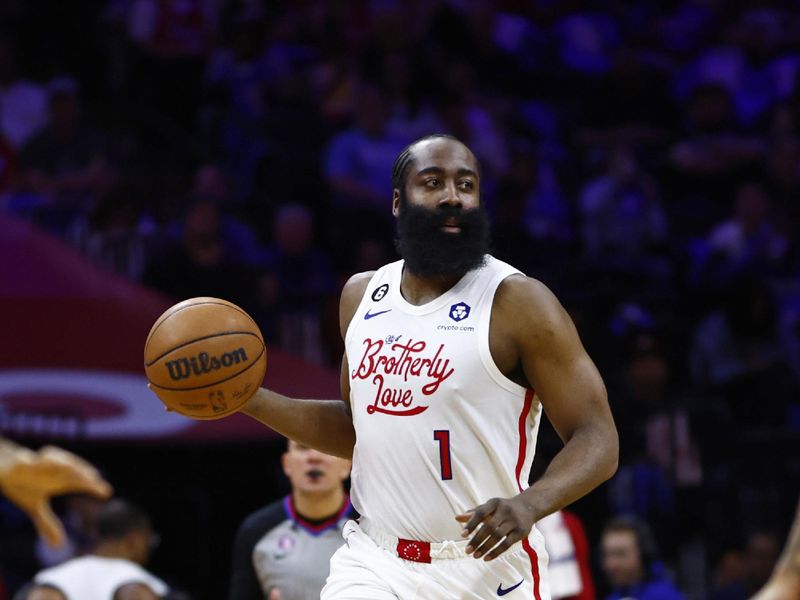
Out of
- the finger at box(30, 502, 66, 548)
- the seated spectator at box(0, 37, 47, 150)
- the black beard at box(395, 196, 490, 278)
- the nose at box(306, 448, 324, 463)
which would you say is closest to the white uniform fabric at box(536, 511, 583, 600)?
the nose at box(306, 448, 324, 463)

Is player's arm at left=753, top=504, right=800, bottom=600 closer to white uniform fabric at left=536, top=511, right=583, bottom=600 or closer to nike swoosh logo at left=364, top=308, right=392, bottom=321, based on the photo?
nike swoosh logo at left=364, top=308, right=392, bottom=321

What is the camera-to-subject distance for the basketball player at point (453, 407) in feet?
14.3

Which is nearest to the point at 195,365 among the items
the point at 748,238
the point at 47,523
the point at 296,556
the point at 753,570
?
the point at 296,556

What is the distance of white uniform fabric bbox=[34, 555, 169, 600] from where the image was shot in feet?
24.3

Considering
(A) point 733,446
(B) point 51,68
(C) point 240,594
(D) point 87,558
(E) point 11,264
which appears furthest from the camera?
(B) point 51,68

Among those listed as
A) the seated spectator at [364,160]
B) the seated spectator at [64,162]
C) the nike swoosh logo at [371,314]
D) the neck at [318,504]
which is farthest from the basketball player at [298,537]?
the seated spectator at [364,160]

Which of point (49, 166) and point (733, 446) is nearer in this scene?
point (733, 446)

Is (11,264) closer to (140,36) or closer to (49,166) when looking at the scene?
(49,166)

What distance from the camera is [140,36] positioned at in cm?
1274

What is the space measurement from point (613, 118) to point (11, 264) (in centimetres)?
584

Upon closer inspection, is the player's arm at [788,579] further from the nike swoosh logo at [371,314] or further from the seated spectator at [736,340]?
the seated spectator at [736,340]

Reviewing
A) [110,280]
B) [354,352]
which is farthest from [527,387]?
[110,280]

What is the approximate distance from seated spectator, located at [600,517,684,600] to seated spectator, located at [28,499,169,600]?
8.43 feet

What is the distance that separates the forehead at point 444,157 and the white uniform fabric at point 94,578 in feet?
11.4
